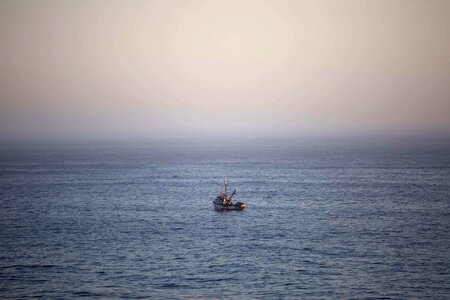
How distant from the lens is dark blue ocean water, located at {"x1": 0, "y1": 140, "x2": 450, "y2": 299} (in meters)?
51.8

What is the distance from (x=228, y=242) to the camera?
69625mm

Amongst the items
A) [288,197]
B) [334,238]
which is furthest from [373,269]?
[288,197]

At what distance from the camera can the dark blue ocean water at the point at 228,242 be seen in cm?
5178

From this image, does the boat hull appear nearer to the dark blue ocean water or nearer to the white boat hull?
the white boat hull

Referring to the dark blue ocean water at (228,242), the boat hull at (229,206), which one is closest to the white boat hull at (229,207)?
the boat hull at (229,206)

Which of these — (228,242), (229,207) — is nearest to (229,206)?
(229,207)

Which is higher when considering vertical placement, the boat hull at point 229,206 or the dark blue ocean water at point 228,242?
the boat hull at point 229,206

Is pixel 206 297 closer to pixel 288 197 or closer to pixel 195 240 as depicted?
pixel 195 240

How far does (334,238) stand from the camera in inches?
2798

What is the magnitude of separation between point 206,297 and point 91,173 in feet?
431

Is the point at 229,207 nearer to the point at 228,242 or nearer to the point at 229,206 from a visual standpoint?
the point at 229,206

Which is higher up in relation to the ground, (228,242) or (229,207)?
(229,207)

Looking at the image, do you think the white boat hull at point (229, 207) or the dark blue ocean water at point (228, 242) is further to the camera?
the white boat hull at point (229, 207)

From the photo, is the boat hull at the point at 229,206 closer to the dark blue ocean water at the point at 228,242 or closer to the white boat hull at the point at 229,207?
the white boat hull at the point at 229,207
